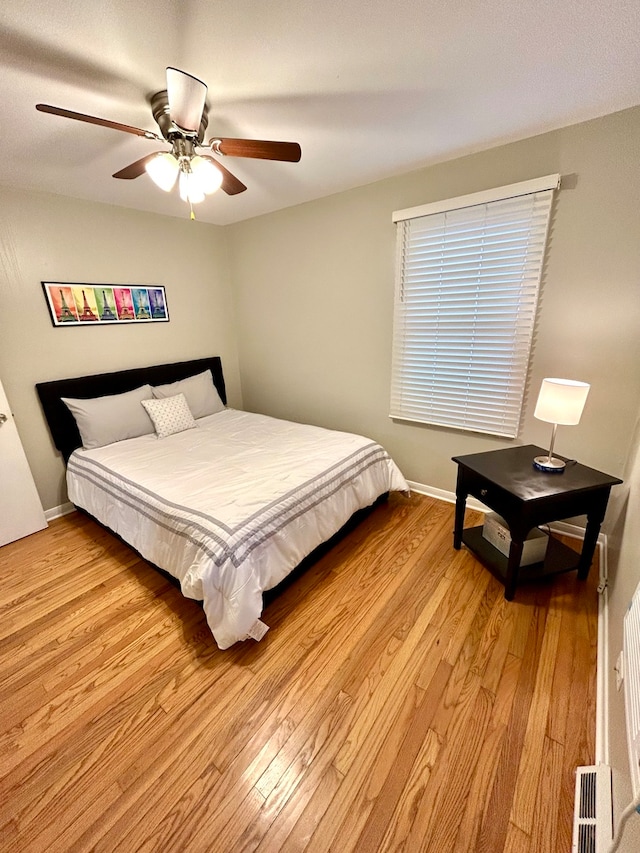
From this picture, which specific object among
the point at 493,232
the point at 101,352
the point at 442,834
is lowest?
the point at 442,834

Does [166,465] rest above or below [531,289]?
below

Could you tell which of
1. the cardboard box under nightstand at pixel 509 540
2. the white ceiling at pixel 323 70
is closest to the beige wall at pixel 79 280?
the white ceiling at pixel 323 70

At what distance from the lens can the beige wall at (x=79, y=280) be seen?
2.32 m

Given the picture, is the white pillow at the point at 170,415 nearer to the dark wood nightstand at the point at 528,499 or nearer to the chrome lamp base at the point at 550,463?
the dark wood nightstand at the point at 528,499

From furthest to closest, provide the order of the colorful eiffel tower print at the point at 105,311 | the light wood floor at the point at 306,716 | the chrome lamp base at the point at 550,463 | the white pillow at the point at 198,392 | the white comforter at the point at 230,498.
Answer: the white pillow at the point at 198,392
the colorful eiffel tower print at the point at 105,311
the chrome lamp base at the point at 550,463
the white comforter at the point at 230,498
the light wood floor at the point at 306,716

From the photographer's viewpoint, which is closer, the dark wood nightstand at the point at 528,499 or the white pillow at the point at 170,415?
the dark wood nightstand at the point at 528,499

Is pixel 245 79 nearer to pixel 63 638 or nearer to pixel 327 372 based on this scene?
pixel 327 372

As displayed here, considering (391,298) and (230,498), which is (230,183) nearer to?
(391,298)

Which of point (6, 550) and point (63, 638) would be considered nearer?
point (63, 638)

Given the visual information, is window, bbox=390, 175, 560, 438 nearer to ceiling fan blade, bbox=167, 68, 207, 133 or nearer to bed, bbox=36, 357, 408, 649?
bed, bbox=36, 357, 408, 649

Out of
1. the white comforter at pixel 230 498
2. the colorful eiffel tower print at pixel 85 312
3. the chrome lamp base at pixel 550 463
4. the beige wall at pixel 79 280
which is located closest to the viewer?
the white comforter at pixel 230 498

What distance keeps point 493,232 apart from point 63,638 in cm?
328

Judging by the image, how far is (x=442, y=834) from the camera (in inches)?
39.4

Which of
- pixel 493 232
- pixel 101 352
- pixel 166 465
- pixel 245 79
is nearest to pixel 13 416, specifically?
pixel 101 352
